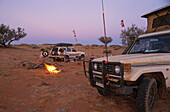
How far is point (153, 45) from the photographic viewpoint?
13.5 ft

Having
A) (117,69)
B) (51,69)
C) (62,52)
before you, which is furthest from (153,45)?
(62,52)

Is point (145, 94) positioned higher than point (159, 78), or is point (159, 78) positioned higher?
point (159, 78)

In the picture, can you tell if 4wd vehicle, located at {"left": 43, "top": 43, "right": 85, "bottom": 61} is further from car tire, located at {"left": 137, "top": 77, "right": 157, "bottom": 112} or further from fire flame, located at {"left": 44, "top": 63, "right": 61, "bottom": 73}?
car tire, located at {"left": 137, "top": 77, "right": 157, "bottom": 112}

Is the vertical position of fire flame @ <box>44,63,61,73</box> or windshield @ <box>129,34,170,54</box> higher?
windshield @ <box>129,34,170,54</box>

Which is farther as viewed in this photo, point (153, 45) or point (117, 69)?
point (153, 45)

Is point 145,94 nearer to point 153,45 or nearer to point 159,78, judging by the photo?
point 159,78

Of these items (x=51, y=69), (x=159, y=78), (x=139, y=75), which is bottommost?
(x=51, y=69)

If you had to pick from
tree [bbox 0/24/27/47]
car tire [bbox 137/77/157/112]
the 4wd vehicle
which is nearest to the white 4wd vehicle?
car tire [bbox 137/77/157/112]

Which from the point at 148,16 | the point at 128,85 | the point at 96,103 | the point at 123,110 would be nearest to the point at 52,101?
the point at 96,103

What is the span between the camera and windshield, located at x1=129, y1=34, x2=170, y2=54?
3828 millimetres

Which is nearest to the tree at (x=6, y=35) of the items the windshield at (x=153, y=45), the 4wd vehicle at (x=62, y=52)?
the 4wd vehicle at (x=62, y=52)

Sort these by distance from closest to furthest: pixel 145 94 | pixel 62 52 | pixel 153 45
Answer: pixel 145 94 → pixel 153 45 → pixel 62 52

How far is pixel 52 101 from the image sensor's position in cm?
433

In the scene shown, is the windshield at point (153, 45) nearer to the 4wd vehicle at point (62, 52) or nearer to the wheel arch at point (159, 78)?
the wheel arch at point (159, 78)
